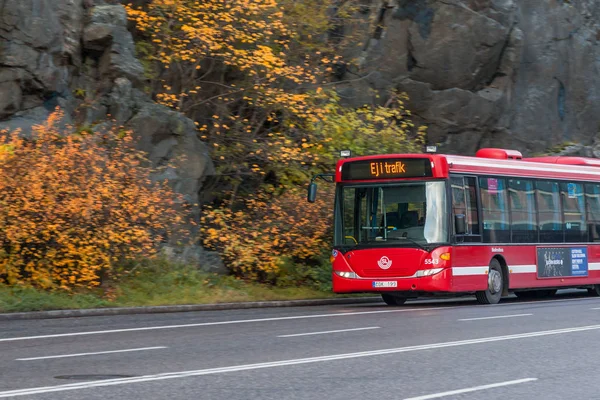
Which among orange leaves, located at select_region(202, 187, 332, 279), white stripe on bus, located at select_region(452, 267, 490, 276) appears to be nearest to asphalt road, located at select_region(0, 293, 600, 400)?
white stripe on bus, located at select_region(452, 267, 490, 276)

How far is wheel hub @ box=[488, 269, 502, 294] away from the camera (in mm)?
22469

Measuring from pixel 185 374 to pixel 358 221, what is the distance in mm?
12305

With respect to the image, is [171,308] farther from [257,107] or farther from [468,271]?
[257,107]

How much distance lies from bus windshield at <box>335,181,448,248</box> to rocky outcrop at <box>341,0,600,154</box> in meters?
12.0

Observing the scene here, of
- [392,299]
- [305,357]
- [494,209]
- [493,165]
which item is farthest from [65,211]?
[493,165]

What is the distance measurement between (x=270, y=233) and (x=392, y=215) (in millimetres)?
4190

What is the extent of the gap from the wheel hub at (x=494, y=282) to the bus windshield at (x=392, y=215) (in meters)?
2.06

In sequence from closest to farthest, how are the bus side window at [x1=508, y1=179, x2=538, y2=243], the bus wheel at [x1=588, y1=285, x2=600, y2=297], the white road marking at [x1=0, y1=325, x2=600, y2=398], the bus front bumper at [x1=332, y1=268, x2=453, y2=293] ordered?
the white road marking at [x1=0, y1=325, x2=600, y2=398]
the bus front bumper at [x1=332, y1=268, x2=453, y2=293]
the bus side window at [x1=508, y1=179, x2=538, y2=243]
the bus wheel at [x1=588, y1=285, x2=600, y2=297]

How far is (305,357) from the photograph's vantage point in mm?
11438

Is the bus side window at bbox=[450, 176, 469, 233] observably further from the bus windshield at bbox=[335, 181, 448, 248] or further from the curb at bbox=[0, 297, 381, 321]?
the curb at bbox=[0, 297, 381, 321]

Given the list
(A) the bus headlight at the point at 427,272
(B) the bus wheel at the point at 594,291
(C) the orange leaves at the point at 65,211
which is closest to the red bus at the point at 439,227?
(A) the bus headlight at the point at 427,272

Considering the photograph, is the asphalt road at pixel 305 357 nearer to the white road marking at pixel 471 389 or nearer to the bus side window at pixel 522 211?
the white road marking at pixel 471 389

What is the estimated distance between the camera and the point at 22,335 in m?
14.2

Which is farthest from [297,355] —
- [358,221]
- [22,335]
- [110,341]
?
[358,221]
